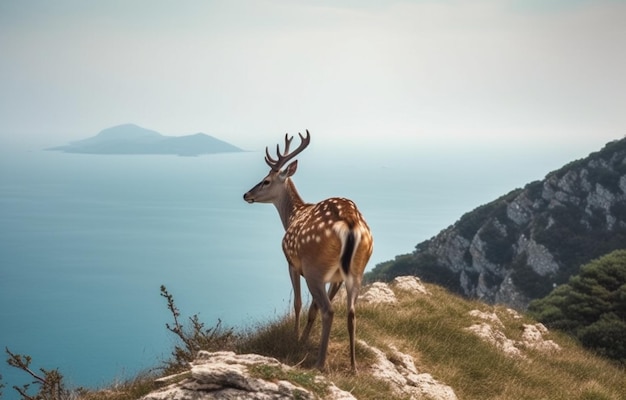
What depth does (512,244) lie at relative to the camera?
3462 inches

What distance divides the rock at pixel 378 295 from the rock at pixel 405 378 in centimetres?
291

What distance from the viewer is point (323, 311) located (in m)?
7.52

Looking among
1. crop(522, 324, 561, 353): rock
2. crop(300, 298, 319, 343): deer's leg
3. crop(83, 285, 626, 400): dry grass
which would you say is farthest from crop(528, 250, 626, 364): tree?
crop(300, 298, 319, 343): deer's leg

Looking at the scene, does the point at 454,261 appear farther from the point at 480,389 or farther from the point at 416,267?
the point at 480,389

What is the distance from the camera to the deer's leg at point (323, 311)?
24.6ft

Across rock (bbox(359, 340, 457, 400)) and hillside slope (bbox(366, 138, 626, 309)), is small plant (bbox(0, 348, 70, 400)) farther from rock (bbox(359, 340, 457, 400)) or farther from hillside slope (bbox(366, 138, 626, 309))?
hillside slope (bbox(366, 138, 626, 309))

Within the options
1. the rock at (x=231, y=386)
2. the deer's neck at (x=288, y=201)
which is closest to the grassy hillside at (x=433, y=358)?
the rock at (x=231, y=386)

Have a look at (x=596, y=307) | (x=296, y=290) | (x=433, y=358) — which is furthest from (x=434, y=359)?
(x=596, y=307)

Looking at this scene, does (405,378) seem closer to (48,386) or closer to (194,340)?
(194,340)

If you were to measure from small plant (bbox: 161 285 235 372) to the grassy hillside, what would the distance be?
0.09 ft

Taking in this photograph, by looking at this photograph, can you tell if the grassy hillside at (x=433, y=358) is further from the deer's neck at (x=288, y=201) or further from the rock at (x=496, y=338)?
the deer's neck at (x=288, y=201)

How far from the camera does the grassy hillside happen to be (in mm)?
7734

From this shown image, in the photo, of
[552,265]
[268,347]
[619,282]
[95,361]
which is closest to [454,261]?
[552,265]

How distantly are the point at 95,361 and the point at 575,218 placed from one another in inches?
5153
